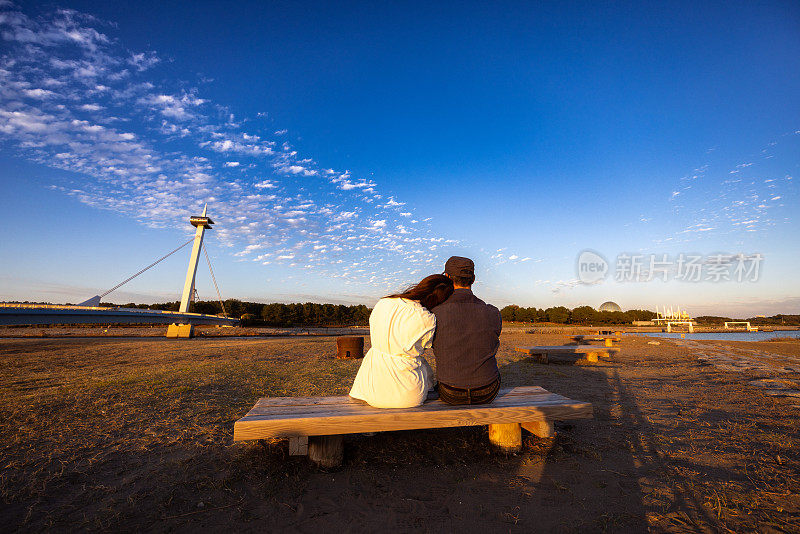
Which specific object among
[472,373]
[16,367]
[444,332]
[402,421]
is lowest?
[16,367]

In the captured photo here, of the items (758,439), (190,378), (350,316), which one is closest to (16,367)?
(190,378)

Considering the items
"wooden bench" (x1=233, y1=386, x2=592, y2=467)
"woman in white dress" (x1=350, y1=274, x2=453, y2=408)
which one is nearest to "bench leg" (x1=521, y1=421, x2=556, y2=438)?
"wooden bench" (x1=233, y1=386, x2=592, y2=467)

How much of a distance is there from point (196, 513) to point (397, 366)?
6.01 feet

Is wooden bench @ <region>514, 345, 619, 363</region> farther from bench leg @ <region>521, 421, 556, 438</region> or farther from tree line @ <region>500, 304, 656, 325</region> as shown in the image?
tree line @ <region>500, 304, 656, 325</region>

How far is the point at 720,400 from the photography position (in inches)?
240

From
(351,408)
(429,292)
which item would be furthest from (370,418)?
(429,292)

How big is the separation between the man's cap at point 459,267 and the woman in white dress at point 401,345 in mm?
165

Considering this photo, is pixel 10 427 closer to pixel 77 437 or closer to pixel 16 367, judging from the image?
pixel 77 437

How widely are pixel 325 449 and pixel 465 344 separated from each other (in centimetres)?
163

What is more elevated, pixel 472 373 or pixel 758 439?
pixel 472 373

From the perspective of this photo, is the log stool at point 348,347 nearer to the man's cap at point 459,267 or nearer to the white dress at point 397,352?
the white dress at point 397,352

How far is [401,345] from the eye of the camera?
318 cm

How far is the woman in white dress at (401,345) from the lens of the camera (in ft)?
10.4

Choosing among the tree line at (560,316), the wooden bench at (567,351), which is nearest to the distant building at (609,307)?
the tree line at (560,316)
